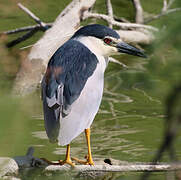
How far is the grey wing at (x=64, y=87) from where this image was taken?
3.06 meters

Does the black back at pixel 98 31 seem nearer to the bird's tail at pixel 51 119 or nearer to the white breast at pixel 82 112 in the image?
the white breast at pixel 82 112

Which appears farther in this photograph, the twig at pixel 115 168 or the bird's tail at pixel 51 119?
the bird's tail at pixel 51 119

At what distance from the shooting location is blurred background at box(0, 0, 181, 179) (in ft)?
2.43

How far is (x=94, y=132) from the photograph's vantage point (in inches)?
209

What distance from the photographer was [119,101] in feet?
Answer: 20.5

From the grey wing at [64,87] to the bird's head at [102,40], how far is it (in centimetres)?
39

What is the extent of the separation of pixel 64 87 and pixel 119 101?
3.17 metres

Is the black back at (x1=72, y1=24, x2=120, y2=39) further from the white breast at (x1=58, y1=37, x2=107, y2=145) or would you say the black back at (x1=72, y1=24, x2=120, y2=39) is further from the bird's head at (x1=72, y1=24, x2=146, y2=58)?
the white breast at (x1=58, y1=37, x2=107, y2=145)

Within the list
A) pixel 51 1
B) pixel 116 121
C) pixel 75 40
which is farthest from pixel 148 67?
A: pixel 51 1

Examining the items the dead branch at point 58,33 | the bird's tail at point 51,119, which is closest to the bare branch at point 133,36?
the dead branch at point 58,33

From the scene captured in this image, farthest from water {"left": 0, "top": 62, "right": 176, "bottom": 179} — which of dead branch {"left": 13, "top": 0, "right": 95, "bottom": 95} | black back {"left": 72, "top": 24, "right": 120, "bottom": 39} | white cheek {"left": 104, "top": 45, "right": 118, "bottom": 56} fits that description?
dead branch {"left": 13, "top": 0, "right": 95, "bottom": 95}

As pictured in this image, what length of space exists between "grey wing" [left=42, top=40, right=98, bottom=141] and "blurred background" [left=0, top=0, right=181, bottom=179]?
221 millimetres

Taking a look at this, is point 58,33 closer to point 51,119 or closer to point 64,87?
point 64,87

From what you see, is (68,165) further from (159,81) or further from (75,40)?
(159,81)
